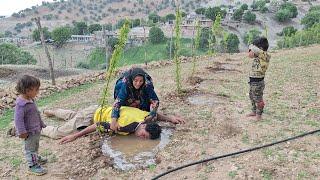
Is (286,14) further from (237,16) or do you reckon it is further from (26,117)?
(26,117)

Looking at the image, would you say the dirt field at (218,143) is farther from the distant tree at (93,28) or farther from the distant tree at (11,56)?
the distant tree at (93,28)

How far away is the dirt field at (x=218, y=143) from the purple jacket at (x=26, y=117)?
0.62 metres

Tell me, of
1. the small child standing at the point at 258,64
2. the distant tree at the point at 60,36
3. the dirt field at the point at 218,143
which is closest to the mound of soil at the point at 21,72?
the dirt field at the point at 218,143

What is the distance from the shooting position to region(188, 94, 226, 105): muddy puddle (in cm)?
740

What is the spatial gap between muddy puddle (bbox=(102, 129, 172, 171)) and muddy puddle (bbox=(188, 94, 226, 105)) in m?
1.79

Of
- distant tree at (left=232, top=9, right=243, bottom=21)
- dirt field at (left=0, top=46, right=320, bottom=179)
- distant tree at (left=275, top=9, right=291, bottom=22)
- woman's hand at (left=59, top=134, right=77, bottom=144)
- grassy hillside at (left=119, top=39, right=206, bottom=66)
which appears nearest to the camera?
dirt field at (left=0, top=46, right=320, bottom=179)

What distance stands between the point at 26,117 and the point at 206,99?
162 inches

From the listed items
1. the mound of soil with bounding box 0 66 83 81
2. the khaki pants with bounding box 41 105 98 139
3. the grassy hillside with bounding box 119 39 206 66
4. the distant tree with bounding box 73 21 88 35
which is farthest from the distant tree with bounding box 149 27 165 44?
the khaki pants with bounding box 41 105 98 139

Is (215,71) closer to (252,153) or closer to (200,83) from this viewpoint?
(200,83)

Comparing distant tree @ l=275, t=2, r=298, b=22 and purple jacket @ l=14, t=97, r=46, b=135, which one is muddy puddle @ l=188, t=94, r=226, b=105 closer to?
purple jacket @ l=14, t=97, r=46, b=135

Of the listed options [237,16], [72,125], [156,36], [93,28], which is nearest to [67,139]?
[72,125]

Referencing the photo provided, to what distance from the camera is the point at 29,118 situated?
4.37m

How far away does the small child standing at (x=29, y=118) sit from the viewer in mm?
4203

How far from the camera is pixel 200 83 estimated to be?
942 cm
